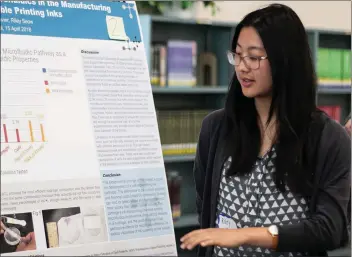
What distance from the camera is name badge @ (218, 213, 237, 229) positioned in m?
1.67

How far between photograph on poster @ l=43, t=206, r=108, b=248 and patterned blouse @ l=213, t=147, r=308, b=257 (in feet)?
1.86

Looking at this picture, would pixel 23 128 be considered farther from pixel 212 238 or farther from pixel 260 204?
pixel 260 204

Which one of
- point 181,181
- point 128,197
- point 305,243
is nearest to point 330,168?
point 305,243

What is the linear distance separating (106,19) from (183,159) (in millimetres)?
2378

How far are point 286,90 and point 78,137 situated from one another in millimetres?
749

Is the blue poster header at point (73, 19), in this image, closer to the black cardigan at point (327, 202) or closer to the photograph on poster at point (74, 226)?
the photograph on poster at point (74, 226)

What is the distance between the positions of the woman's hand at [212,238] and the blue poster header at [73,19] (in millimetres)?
556

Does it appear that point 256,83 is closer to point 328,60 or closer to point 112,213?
point 112,213

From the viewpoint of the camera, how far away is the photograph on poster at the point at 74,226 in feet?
3.91

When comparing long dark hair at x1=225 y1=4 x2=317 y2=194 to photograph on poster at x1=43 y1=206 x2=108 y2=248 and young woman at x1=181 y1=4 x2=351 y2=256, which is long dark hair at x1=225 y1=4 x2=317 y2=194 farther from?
photograph on poster at x1=43 y1=206 x2=108 y2=248

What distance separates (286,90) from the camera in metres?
1.67

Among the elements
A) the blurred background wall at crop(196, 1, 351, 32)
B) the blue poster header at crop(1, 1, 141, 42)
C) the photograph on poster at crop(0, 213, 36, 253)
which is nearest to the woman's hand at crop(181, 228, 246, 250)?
the photograph on poster at crop(0, 213, 36, 253)

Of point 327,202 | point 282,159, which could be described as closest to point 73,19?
point 282,159

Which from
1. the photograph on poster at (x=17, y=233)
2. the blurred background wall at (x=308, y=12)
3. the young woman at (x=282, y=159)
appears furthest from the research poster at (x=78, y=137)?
the blurred background wall at (x=308, y=12)
